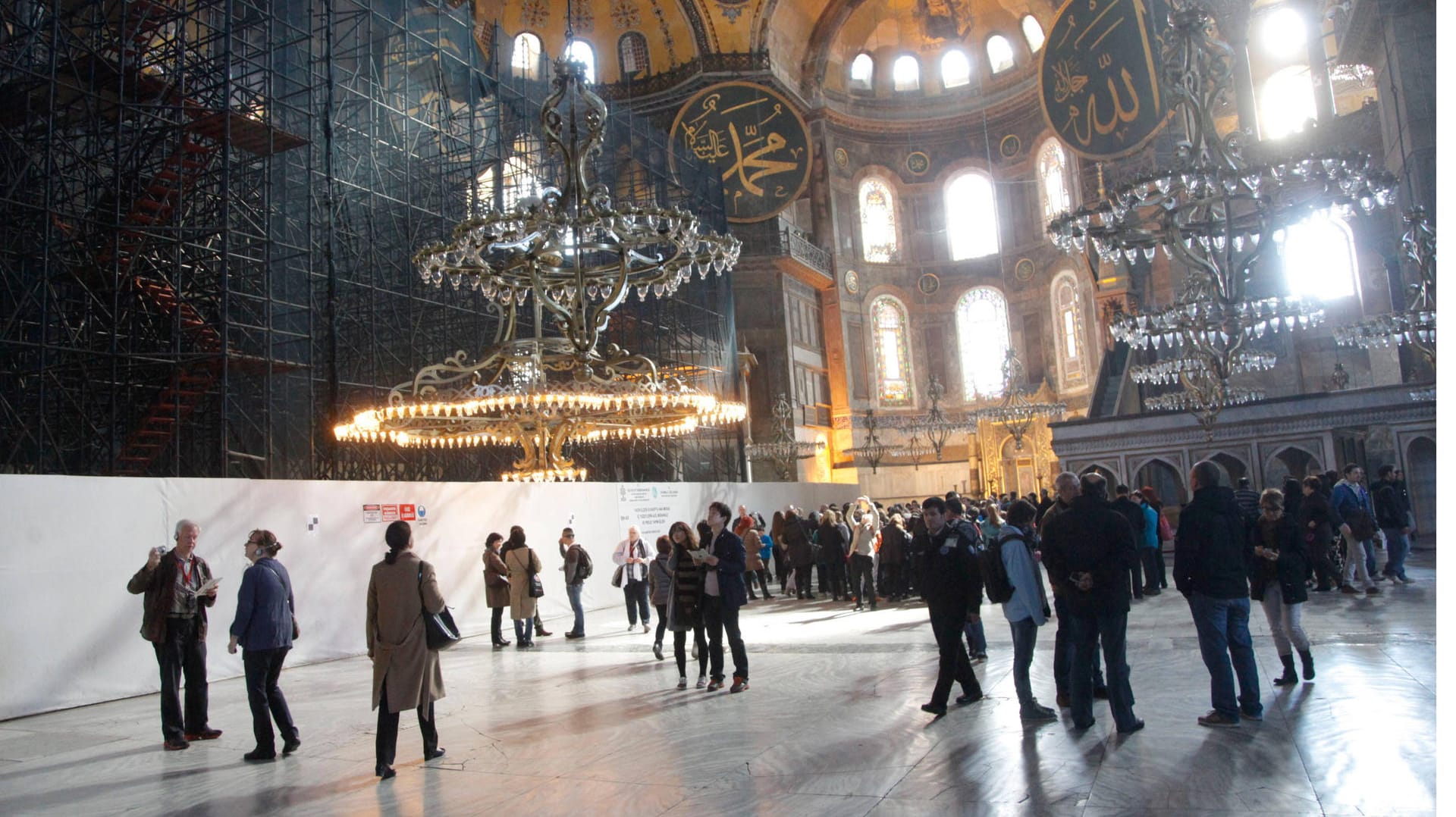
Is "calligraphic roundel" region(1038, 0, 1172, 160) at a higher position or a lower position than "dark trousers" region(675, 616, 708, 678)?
higher

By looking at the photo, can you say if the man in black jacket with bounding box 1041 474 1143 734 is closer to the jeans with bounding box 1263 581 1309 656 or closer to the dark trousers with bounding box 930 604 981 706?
the dark trousers with bounding box 930 604 981 706

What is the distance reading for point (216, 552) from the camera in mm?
8641

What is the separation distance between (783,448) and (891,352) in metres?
7.31

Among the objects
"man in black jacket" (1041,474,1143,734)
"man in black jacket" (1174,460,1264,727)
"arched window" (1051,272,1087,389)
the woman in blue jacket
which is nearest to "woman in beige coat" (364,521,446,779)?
the woman in blue jacket

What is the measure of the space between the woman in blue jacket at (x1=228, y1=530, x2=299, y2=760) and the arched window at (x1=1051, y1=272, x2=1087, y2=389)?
84.1ft

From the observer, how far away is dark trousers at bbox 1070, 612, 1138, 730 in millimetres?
4957

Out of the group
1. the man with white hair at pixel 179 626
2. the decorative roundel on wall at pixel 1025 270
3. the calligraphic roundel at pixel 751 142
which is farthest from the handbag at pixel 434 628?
the decorative roundel on wall at pixel 1025 270

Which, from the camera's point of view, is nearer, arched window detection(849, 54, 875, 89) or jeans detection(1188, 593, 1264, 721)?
jeans detection(1188, 593, 1264, 721)

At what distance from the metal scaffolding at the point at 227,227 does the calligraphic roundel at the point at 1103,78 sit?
9766 millimetres

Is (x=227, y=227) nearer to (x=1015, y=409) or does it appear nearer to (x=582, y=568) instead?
(x=582, y=568)

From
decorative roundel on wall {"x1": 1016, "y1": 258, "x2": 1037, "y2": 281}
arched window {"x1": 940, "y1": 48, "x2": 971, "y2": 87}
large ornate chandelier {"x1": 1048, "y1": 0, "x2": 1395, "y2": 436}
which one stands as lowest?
large ornate chandelier {"x1": 1048, "y1": 0, "x2": 1395, "y2": 436}

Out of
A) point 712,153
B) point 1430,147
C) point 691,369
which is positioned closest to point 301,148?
point 712,153

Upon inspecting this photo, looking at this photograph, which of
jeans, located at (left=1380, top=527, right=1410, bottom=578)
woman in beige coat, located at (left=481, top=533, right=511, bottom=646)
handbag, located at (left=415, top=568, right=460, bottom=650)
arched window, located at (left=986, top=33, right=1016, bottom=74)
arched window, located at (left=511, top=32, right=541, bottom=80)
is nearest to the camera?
handbag, located at (left=415, top=568, right=460, bottom=650)

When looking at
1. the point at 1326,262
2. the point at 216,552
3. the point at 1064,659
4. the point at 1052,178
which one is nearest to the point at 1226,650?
the point at 1064,659
